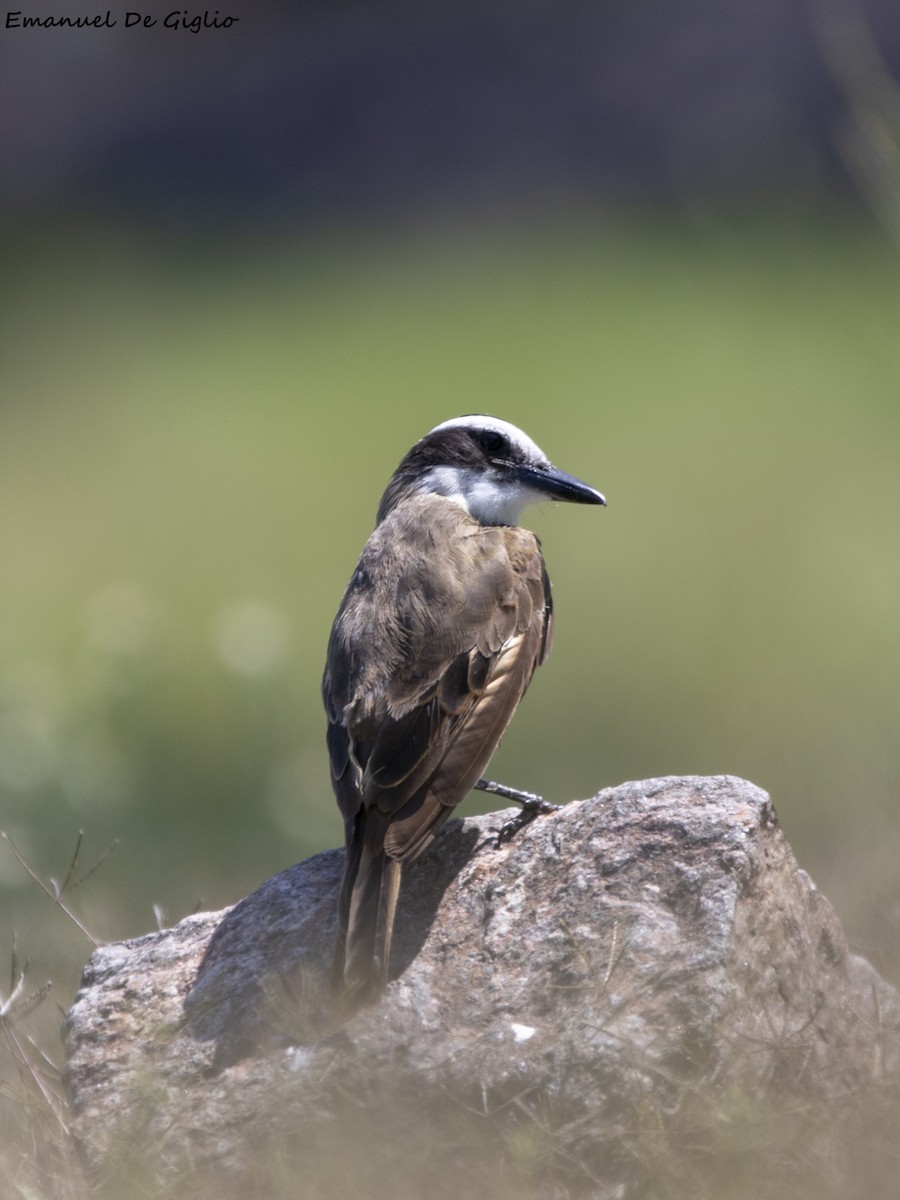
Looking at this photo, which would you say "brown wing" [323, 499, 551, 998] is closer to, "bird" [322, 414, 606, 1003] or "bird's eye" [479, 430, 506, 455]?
"bird" [322, 414, 606, 1003]

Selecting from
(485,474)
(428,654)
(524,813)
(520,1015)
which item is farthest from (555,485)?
(520,1015)

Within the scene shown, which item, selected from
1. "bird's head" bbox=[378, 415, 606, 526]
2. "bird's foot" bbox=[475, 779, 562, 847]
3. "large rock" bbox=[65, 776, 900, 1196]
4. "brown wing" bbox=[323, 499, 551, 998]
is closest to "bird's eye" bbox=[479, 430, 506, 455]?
"bird's head" bbox=[378, 415, 606, 526]

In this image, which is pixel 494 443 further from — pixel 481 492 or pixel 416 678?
pixel 416 678

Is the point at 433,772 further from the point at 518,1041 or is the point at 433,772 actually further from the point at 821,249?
the point at 821,249

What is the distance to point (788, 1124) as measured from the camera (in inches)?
145

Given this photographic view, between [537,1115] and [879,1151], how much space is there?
806 millimetres

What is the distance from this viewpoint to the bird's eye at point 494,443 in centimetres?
634

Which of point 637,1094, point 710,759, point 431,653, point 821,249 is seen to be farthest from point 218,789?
point 821,249

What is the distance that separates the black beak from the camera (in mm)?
6246

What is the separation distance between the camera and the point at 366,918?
4.43 metres

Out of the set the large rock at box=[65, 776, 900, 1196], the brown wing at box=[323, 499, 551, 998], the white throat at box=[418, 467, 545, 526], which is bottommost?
the large rock at box=[65, 776, 900, 1196]

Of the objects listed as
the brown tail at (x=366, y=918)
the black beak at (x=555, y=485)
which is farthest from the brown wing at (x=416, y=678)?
the black beak at (x=555, y=485)

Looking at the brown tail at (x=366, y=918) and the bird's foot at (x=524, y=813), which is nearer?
the brown tail at (x=366, y=918)

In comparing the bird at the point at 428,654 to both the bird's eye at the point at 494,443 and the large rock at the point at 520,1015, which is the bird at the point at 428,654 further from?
the large rock at the point at 520,1015
